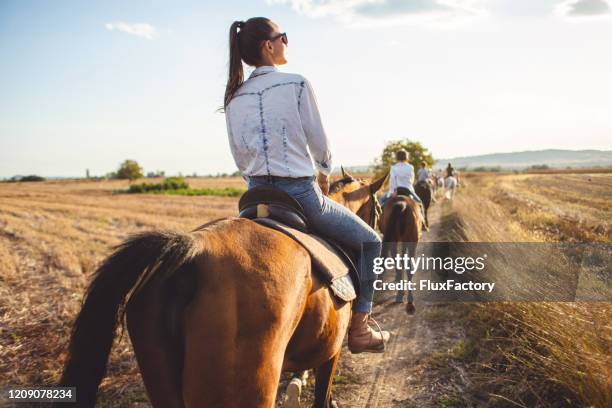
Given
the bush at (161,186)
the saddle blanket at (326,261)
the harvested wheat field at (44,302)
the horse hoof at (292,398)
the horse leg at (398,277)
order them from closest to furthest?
the saddle blanket at (326,261), the horse hoof at (292,398), the harvested wheat field at (44,302), the horse leg at (398,277), the bush at (161,186)

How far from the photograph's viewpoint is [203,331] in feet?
5.81

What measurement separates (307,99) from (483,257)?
558cm

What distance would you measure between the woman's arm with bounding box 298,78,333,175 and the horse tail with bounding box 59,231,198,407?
119 centimetres

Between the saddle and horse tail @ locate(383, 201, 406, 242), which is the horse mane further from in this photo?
horse tail @ locate(383, 201, 406, 242)

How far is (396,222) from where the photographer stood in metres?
8.20

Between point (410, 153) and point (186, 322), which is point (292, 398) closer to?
point (186, 322)

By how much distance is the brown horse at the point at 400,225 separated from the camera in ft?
26.8

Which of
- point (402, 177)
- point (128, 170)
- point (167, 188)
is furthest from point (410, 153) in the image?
point (128, 170)

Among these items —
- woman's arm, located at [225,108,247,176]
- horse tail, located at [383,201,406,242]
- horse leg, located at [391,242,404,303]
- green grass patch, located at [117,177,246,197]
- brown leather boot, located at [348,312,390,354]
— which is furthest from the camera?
green grass patch, located at [117,177,246,197]

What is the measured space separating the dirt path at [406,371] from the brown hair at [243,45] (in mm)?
3454

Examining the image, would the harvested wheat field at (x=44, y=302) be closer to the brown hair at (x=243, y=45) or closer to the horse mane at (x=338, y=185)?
the brown hair at (x=243, y=45)

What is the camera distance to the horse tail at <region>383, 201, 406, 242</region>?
321 inches

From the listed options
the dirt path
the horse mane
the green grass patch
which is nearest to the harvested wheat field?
the horse mane

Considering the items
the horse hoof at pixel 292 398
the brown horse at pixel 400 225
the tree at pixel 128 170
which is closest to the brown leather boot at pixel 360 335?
the horse hoof at pixel 292 398
